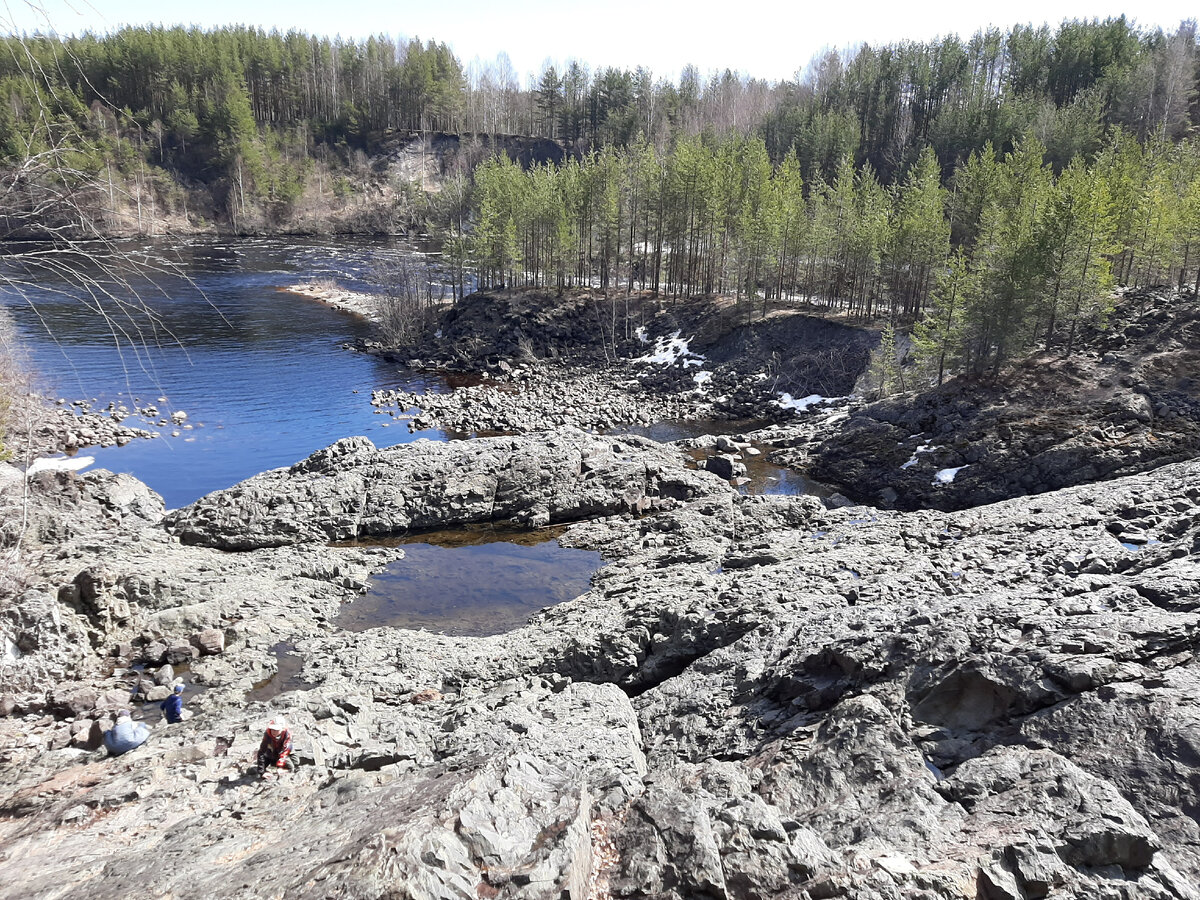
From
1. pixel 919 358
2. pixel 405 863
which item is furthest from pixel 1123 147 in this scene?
pixel 405 863

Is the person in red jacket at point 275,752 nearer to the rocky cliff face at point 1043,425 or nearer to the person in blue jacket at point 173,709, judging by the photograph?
the person in blue jacket at point 173,709

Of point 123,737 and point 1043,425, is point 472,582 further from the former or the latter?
point 1043,425

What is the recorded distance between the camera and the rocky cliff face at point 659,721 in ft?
30.5

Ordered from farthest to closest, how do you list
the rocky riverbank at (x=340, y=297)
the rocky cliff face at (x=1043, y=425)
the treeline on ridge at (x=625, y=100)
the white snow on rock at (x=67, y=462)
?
the treeline on ridge at (x=625, y=100) → the rocky riverbank at (x=340, y=297) → the white snow on rock at (x=67, y=462) → the rocky cliff face at (x=1043, y=425)

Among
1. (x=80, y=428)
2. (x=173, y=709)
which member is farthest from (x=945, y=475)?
(x=80, y=428)

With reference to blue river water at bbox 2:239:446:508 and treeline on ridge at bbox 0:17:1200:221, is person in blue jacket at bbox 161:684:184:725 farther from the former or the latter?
treeline on ridge at bbox 0:17:1200:221

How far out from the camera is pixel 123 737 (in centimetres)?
1487

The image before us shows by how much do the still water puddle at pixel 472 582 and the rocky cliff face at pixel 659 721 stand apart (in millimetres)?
1349

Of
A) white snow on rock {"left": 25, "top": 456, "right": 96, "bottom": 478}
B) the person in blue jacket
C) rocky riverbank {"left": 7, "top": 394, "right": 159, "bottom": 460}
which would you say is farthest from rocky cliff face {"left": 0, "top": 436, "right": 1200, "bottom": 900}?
rocky riverbank {"left": 7, "top": 394, "right": 159, "bottom": 460}

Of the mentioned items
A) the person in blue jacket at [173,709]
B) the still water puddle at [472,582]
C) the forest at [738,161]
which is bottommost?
the still water puddle at [472,582]

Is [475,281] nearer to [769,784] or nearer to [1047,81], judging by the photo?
[769,784]

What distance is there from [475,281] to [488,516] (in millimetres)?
59579

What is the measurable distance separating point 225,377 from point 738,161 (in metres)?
47.7

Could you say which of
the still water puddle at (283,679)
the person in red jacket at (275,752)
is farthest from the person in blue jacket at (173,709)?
the person in red jacket at (275,752)
